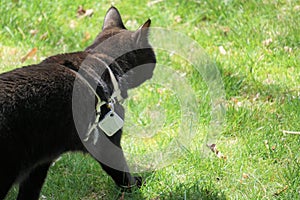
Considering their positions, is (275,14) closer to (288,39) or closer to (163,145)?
(288,39)

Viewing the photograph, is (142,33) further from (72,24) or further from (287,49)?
(72,24)

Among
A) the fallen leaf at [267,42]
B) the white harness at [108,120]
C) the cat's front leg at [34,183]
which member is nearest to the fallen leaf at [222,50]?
the fallen leaf at [267,42]

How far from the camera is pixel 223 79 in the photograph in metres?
4.34

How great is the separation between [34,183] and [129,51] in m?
0.95

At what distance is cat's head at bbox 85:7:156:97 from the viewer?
3.42m

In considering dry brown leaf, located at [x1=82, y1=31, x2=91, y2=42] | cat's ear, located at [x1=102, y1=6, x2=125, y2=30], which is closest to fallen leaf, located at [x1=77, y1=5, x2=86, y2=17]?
dry brown leaf, located at [x1=82, y1=31, x2=91, y2=42]

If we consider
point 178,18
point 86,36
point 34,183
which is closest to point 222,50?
point 178,18

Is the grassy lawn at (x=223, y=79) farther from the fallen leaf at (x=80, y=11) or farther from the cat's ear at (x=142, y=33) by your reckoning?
the cat's ear at (x=142, y=33)

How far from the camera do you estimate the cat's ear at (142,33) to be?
11.1 feet

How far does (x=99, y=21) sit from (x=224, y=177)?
2.43m

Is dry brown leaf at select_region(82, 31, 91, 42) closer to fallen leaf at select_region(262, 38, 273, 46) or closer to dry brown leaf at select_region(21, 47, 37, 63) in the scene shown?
dry brown leaf at select_region(21, 47, 37, 63)

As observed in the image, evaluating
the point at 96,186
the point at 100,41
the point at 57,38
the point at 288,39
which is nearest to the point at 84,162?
the point at 96,186

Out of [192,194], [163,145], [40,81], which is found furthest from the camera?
[163,145]

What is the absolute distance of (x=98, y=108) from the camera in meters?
3.06
